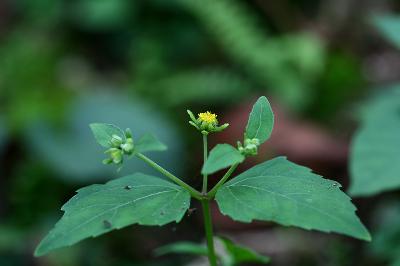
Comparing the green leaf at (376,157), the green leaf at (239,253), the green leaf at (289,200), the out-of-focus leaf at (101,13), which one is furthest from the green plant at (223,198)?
the out-of-focus leaf at (101,13)

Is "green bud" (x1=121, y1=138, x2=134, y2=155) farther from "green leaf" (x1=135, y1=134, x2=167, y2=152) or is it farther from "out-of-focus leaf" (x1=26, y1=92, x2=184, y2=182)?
"out-of-focus leaf" (x1=26, y1=92, x2=184, y2=182)

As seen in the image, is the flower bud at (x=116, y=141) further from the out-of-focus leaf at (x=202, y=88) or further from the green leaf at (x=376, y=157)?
the out-of-focus leaf at (x=202, y=88)

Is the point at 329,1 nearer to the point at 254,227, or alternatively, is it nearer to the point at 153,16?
the point at 153,16

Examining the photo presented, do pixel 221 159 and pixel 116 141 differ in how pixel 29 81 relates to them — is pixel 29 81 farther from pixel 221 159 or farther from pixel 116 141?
pixel 221 159

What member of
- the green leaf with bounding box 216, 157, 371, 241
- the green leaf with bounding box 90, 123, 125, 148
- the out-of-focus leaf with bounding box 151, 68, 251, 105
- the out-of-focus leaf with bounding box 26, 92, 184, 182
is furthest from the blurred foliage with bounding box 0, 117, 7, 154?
the green leaf with bounding box 216, 157, 371, 241

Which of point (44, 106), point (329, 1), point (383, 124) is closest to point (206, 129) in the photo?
point (383, 124)

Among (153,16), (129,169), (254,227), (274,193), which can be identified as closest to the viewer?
(274,193)
